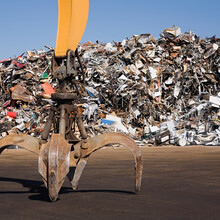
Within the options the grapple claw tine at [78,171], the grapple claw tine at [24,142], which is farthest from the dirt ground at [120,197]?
the grapple claw tine at [24,142]

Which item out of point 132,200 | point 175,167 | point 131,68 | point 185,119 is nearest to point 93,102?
point 131,68

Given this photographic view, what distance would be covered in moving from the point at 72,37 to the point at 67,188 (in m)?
1.50

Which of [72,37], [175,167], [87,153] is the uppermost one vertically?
[72,37]

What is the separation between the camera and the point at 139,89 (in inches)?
422

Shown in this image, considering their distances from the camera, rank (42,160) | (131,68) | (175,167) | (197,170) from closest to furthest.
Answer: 1. (42,160)
2. (197,170)
3. (175,167)
4. (131,68)

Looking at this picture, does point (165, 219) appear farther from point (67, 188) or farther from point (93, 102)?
point (93, 102)

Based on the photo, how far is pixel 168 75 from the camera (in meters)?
11.6

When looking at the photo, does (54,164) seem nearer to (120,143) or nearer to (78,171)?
(120,143)

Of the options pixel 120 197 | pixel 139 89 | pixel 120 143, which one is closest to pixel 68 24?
pixel 120 143

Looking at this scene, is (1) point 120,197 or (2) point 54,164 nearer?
(2) point 54,164

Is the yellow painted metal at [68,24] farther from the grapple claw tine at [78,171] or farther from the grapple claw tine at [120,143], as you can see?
the grapple claw tine at [78,171]

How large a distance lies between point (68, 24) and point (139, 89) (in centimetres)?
792

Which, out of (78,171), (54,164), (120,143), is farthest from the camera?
(78,171)

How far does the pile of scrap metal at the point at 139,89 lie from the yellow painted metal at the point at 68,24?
239 inches
